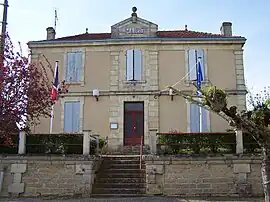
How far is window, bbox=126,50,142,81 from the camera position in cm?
1664

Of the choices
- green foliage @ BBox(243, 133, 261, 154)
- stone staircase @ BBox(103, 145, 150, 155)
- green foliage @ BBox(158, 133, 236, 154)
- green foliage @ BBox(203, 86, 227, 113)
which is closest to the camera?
green foliage @ BBox(203, 86, 227, 113)

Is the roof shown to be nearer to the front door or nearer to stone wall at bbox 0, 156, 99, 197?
the front door

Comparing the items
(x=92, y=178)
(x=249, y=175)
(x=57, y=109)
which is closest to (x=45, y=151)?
(x=92, y=178)

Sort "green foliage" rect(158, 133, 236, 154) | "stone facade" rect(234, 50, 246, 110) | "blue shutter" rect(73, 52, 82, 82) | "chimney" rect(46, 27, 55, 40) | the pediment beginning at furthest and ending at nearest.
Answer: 1. "chimney" rect(46, 27, 55, 40)
2. the pediment
3. "blue shutter" rect(73, 52, 82, 82)
4. "stone facade" rect(234, 50, 246, 110)
5. "green foliage" rect(158, 133, 236, 154)

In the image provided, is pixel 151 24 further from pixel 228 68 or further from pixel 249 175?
pixel 249 175

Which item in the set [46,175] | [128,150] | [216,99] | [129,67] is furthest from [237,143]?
[129,67]

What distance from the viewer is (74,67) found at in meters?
17.0

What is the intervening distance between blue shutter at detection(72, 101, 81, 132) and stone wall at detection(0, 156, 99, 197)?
520 cm

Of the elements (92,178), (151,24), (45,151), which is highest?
(151,24)

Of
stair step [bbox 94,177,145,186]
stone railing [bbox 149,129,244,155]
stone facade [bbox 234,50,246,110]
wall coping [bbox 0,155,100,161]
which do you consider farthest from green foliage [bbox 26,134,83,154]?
stone facade [bbox 234,50,246,110]

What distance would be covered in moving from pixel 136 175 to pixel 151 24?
8540 millimetres

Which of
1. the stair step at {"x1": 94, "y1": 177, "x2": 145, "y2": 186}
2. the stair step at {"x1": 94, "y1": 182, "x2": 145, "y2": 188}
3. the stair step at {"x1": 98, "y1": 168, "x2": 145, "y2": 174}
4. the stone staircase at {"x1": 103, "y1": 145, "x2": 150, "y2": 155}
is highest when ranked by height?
the stone staircase at {"x1": 103, "y1": 145, "x2": 150, "y2": 155}

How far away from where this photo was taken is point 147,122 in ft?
52.9

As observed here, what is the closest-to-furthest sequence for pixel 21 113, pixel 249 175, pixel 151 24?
pixel 21 113 < pixel 249 175 < pixel 151 24
